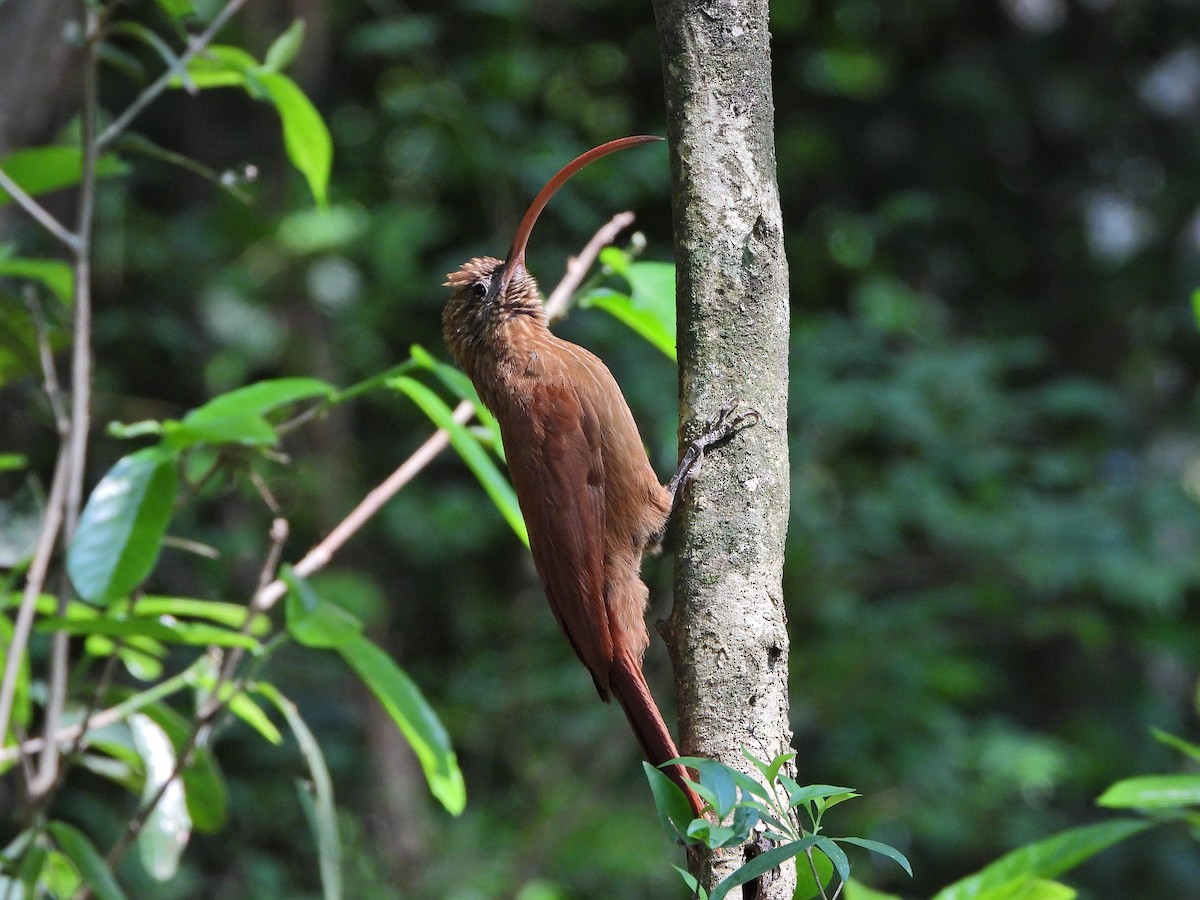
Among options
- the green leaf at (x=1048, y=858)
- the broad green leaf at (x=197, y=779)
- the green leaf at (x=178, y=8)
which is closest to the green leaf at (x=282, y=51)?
the green leaf at (x=178, y=8)

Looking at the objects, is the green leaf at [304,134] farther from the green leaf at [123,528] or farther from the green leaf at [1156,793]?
the green leaf at [1156,793]

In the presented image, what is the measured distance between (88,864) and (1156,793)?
152 centimetres

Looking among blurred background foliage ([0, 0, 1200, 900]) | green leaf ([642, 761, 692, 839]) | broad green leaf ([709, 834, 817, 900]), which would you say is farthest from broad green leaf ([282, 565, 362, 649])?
blurred background foliage ([0, 0, 1200, 900])

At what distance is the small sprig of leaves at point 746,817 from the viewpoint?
3.43 feet

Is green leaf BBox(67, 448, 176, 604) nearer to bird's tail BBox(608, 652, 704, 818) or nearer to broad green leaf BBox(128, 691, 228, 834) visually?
broad green leaf BBox(128, 691, 228, 834)

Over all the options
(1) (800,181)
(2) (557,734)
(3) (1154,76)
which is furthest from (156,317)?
(3) (1154,76)

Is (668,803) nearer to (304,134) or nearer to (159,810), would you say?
(159,810)

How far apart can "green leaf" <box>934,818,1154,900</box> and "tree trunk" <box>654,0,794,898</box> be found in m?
0.62

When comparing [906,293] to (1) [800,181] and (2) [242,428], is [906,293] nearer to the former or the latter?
(1) [800,181]

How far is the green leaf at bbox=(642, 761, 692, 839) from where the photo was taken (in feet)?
3.73

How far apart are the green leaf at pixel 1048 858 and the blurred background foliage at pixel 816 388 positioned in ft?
8.59

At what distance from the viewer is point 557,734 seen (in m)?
5.30

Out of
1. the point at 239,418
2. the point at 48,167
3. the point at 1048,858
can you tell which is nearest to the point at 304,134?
the point at 48,167

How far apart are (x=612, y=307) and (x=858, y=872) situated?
423 centimetres
